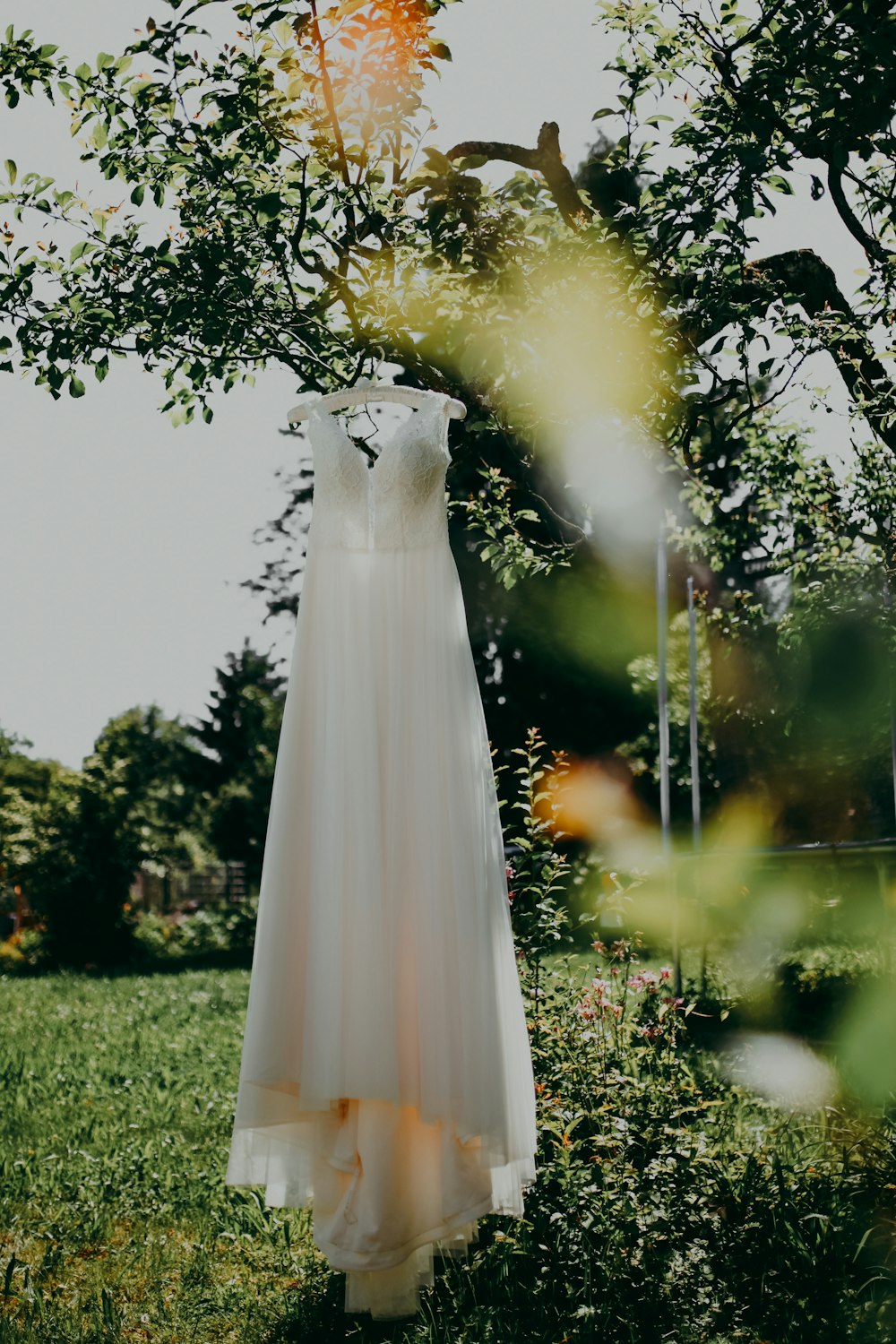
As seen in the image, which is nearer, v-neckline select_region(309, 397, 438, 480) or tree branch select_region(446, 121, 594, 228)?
v-neckline select_region(309, 397, 438, 480)

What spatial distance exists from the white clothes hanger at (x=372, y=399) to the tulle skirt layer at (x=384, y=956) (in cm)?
37

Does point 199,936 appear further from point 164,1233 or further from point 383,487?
point 383,487

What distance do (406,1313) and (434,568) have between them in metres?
1.78

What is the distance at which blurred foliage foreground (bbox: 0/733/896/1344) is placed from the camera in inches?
122

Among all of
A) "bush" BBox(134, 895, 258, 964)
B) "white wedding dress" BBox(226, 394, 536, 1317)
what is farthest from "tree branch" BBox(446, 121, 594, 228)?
"bush" BBox(134, 895, 258, 964)

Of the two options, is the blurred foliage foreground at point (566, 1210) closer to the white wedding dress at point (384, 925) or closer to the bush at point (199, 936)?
the white wedding dress at point (384, 925)

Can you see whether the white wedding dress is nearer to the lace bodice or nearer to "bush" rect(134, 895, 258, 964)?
the lace bodice

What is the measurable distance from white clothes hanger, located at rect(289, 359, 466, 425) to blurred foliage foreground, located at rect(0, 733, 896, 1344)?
1.71 metres

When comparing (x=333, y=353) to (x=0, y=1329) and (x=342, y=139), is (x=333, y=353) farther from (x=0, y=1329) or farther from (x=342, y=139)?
(x=0, y=1329)

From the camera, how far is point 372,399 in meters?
2.84

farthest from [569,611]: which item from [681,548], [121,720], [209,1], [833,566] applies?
[209,1]

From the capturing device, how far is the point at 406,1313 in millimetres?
2600

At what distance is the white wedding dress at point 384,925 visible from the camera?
98.7 inches

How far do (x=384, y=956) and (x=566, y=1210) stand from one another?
1.44m
